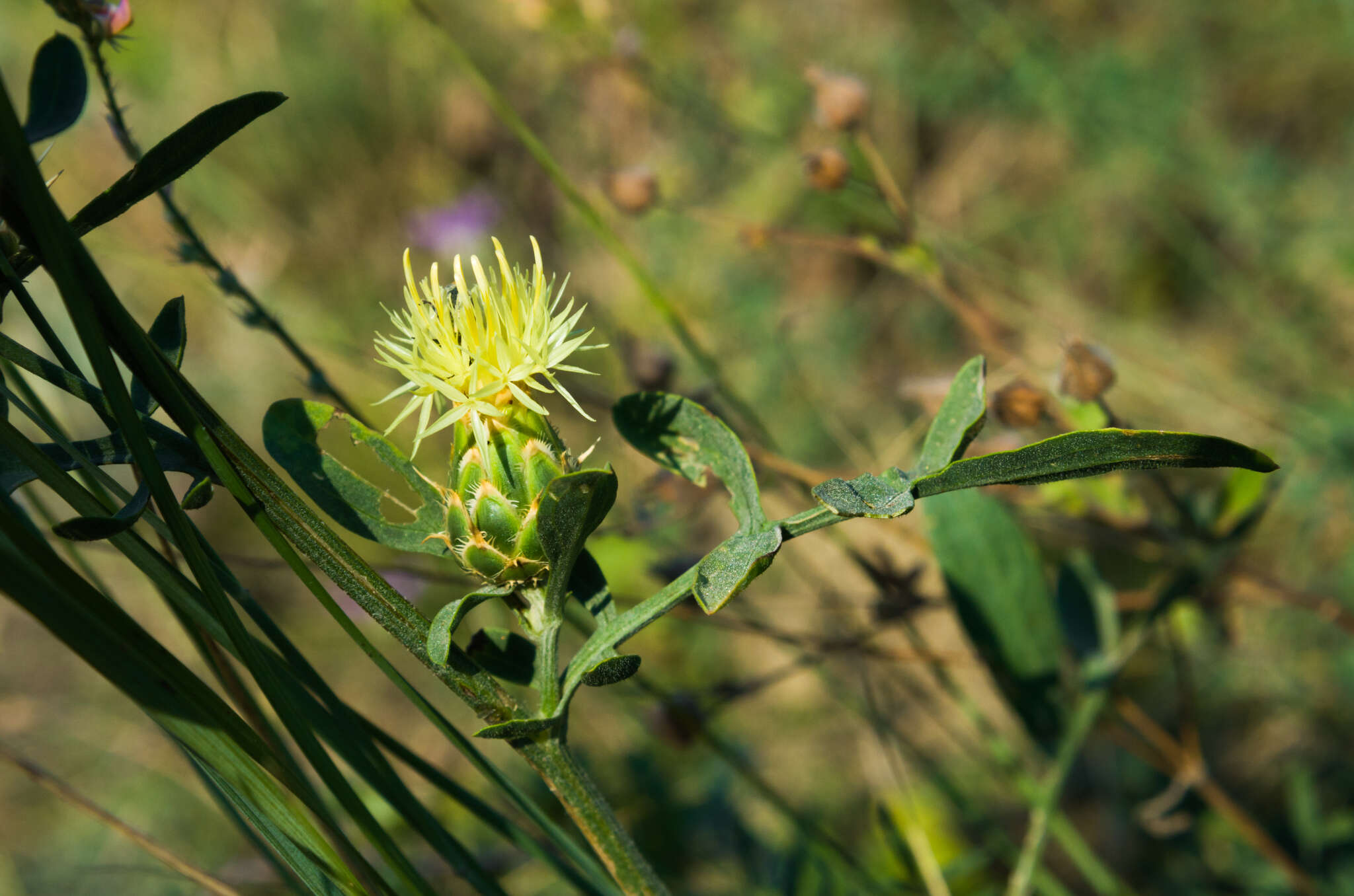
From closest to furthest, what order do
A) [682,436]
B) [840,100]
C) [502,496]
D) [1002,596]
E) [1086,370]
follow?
1. [502,496]
2. [682,436]
3. [1086,370]
4. [1002,596]
5. [840,100]

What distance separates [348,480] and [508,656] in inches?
7.3

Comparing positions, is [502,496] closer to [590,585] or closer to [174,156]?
[590,585]

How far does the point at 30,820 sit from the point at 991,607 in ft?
10.9

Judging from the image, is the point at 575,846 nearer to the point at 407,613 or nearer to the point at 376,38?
the point at 407,613

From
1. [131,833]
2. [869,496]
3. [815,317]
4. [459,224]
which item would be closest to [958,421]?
[869,496]

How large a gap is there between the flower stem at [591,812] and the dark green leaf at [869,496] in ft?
0.87

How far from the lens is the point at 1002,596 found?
120cm

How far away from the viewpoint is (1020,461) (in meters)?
0.53

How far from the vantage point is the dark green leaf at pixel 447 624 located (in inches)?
22.7

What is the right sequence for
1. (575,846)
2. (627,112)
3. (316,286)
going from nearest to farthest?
(575,846) < (627,112) < (316,286)

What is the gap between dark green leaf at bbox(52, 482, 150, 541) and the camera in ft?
1.67

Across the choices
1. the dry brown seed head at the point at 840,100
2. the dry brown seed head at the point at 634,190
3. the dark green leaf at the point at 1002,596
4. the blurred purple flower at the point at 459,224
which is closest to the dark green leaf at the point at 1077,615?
the dark green leaf at the point at 1002,596

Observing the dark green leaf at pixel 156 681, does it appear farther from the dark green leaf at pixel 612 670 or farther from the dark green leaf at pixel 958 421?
the dark green leaf at pixel 958 421

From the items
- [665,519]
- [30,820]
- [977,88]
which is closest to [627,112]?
[977,88]
